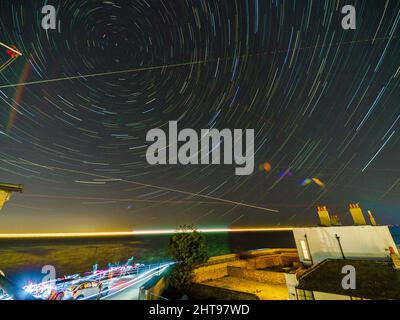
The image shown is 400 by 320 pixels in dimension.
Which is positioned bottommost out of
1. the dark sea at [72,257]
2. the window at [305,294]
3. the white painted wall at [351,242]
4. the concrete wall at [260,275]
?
the dark sea at [72,257]

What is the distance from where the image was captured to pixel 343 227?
16297 millimetres

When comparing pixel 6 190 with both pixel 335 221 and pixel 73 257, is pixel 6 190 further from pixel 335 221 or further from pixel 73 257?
pixel 73 257

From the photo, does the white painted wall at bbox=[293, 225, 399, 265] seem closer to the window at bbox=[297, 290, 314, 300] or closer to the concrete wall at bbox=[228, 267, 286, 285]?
the concrete wall at bbox=[228, 267, 286, 285]

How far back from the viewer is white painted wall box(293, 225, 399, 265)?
48.1ft

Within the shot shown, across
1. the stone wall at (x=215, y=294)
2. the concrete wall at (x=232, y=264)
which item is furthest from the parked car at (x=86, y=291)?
the concrete wall at (x=232, y=264)

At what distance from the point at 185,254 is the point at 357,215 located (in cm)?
1502

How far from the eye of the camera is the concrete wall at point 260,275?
17961mm

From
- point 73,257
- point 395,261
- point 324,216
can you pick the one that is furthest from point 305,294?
point 73,257

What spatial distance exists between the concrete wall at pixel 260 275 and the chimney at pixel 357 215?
7.60 meters

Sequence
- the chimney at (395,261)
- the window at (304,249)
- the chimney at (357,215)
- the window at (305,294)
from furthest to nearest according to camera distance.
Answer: the window at (304,249) < the chimney at (357,215) < the chimney at (395,261) < the window at (305,294)

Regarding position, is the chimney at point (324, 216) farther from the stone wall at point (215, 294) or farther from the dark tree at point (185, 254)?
the dark tree at point (185, 254)
